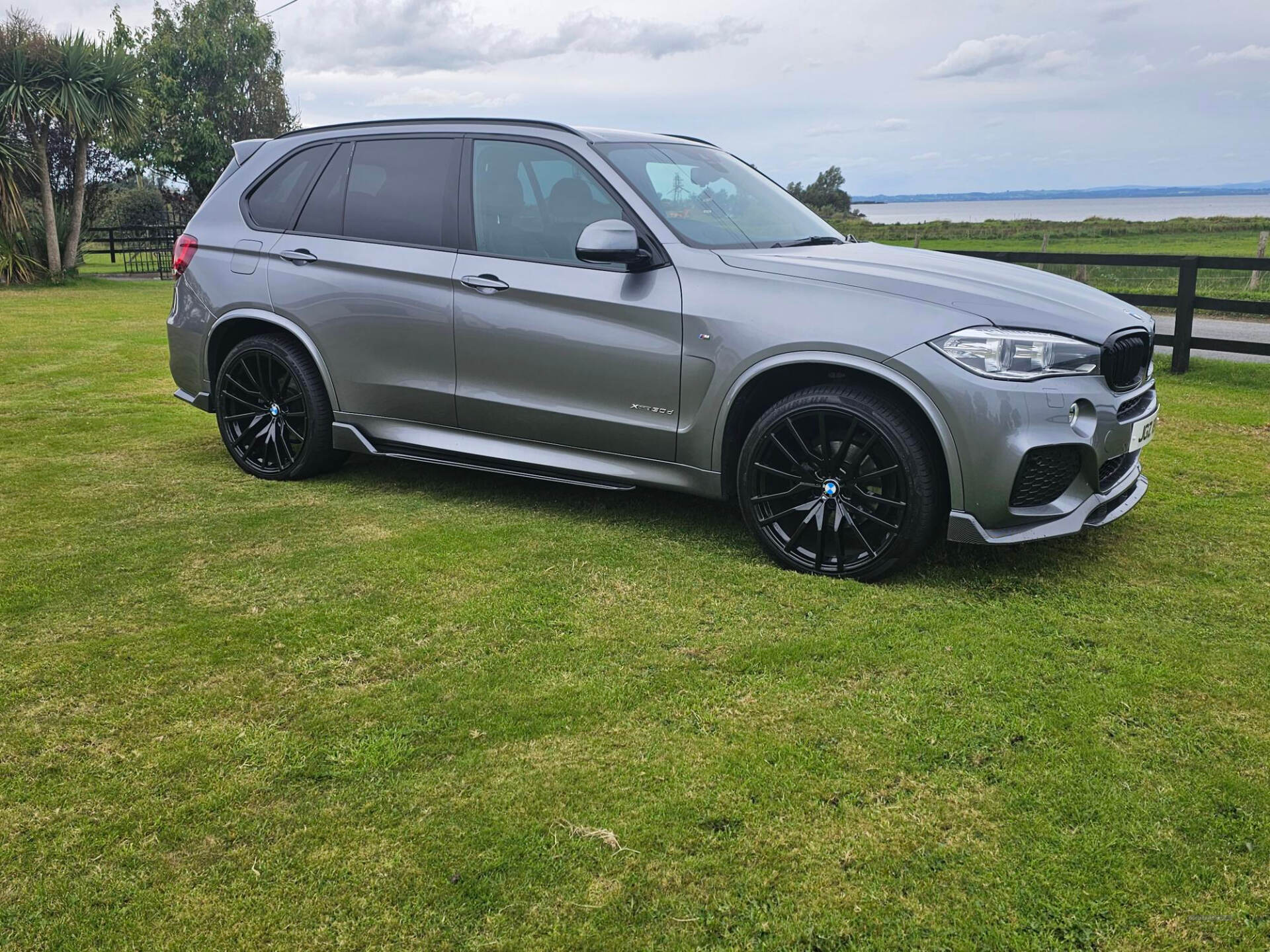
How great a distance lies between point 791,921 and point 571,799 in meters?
0.66

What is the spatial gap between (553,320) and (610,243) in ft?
1.67

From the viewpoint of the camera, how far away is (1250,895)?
2.21 meters

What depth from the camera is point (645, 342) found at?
4.38m

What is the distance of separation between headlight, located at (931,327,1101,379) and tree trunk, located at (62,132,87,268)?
22170mm

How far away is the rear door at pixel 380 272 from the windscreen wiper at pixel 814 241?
1.56 metres

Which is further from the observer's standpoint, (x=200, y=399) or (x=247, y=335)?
(x=200, y=399)

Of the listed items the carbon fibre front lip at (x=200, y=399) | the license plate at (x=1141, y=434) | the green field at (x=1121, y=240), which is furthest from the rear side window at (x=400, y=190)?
the green field at (x=1121, y=240)

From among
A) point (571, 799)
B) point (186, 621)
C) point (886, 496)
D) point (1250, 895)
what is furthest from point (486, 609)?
point (1250, 895)

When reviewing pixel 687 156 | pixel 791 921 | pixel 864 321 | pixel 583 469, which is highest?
pixel 687 156

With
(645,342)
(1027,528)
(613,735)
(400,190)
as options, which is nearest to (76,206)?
(400,190)

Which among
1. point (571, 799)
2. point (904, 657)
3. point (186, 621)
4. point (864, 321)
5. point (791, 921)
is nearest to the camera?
point (791, 921)

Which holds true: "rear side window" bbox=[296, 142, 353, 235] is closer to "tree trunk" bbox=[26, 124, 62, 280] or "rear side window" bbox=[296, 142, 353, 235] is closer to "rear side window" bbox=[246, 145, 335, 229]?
"rear side window" bbox=[246, 145, 335, 229]

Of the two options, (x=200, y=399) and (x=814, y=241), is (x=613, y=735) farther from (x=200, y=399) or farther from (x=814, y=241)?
(x=200, y=399)

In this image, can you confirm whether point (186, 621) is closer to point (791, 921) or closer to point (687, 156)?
point (791, 921)
